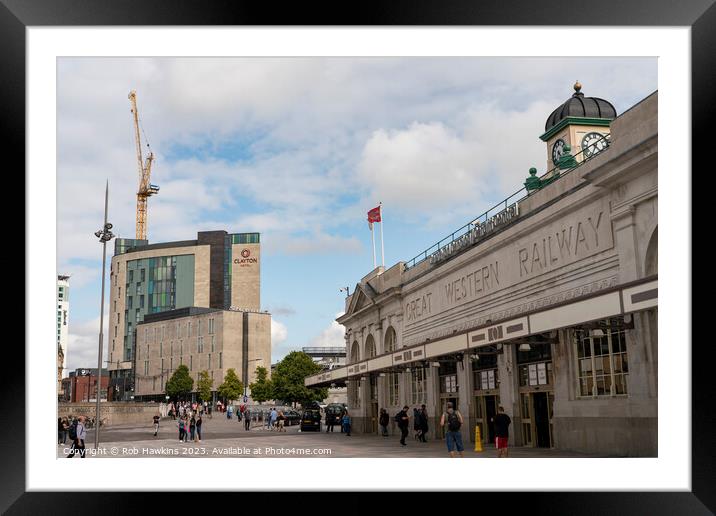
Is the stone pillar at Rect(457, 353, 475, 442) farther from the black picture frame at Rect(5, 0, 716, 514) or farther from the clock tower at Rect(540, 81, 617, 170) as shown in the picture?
the black picture frame at Rect(5, 0, 716, 514)

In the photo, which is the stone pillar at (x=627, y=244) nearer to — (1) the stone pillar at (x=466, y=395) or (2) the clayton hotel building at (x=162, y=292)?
(1) the stone pillar at (x=466, y=395)

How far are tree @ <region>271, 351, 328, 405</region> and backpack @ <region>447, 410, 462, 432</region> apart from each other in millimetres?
77325

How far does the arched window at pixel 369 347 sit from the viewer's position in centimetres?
4694

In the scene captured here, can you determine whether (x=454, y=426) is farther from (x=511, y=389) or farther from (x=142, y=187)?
(x=142, y=187)

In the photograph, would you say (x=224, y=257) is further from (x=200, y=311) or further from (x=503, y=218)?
(x=503, y=218)

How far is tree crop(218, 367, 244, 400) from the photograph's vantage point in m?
115

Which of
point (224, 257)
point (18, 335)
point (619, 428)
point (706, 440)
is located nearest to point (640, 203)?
point (619, 428)

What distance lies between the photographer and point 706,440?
12.5 m

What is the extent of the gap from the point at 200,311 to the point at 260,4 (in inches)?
4759

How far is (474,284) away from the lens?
31.4 meters

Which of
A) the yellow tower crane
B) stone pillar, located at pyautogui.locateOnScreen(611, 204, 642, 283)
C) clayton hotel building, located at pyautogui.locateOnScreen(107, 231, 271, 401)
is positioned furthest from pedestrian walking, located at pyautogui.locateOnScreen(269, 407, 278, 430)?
the yellow tower crane

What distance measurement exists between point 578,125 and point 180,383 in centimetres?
9633

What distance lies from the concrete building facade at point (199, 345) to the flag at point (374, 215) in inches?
3327

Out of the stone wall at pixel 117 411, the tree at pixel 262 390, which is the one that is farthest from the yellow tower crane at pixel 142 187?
the stone wall at pixel 117 411
